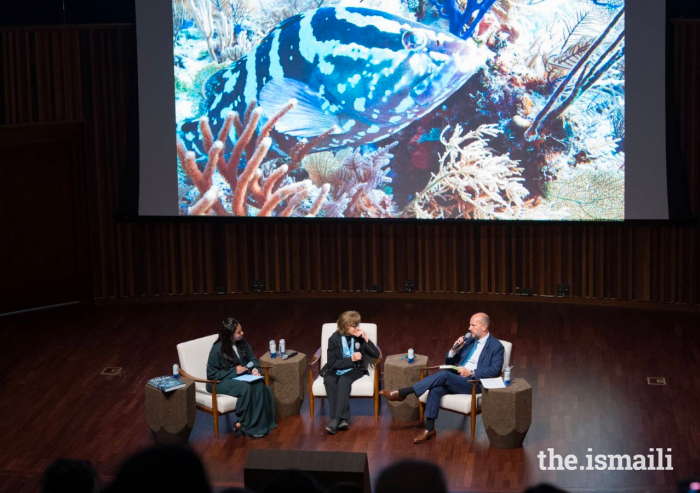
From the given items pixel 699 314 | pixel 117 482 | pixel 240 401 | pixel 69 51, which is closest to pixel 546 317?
pixel 699 314

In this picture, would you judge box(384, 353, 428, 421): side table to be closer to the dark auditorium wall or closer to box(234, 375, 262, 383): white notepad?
box(234, 375, 262, 383): white notepad

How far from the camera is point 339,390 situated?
670 centimetres

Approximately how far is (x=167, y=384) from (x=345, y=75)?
181 inches

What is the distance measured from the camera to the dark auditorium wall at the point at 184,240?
9859 mm

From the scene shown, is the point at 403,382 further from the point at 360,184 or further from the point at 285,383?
the point at 360,184

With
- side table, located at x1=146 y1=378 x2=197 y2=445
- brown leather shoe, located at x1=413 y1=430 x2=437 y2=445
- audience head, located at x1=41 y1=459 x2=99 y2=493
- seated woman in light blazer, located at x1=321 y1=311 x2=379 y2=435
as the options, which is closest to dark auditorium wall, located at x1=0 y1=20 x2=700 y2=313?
seated woman in light blazer, located at x1=321 y1=311 x2=379 y2=435

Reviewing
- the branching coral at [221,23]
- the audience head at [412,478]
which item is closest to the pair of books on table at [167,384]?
the branching coral at [221,23]

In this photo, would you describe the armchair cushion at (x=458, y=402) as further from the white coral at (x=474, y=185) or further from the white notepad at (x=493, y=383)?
the white coral at (x=474, y=185)

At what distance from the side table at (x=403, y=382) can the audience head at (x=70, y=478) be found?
468cm

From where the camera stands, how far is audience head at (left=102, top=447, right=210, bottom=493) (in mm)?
1631

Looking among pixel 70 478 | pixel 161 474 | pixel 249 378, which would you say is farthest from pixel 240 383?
pixel 161 474

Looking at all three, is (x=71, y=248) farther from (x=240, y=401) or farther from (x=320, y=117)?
(x=240, y=401)

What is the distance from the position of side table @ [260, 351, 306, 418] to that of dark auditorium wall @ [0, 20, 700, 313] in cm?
364

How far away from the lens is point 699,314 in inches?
383
